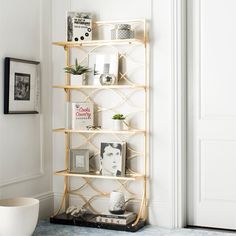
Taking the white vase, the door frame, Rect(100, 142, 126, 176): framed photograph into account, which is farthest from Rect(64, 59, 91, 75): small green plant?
A: the white vase

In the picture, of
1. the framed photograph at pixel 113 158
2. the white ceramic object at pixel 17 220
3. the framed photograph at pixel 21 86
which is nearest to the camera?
the white ceramic object at pixel 17 220

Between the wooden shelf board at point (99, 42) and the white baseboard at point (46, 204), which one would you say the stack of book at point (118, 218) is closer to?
the white baseboard at point (46, 204)

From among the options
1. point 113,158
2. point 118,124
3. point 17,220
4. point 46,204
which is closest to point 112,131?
point 118,124

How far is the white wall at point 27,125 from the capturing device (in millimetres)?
3656

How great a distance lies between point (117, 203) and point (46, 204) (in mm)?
718

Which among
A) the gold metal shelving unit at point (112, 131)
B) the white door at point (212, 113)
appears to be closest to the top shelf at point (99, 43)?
the gold metal shelving unit at point (112, 131)

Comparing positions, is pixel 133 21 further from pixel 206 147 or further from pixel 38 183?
pixel 38 183

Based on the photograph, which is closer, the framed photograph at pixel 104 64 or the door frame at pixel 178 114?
the door frame at pixel 178 114

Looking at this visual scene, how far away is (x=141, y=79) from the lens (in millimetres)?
3875

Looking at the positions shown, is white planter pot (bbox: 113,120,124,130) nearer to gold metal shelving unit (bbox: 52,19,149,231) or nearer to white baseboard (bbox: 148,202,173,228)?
gold metal shelving unit (bbox: 52,19,149,231)

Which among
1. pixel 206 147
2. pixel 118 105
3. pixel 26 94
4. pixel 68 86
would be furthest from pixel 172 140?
pixel 26 94

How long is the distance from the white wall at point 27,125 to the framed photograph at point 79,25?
0.29 metres

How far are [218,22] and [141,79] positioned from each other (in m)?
0.74

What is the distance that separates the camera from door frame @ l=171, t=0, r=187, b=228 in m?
3.74
